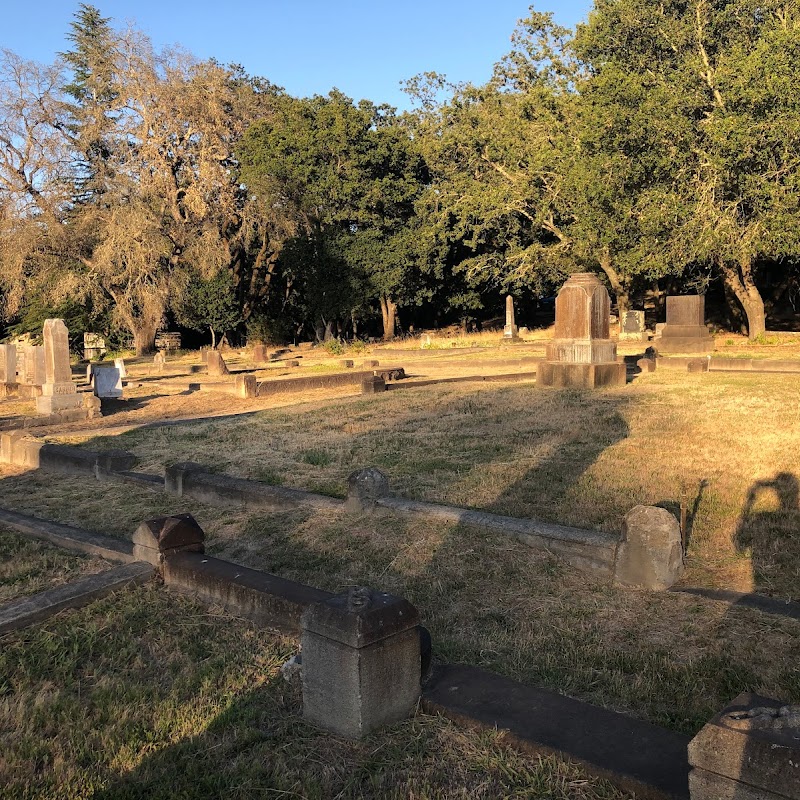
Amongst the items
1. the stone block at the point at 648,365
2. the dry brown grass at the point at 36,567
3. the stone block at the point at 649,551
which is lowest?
the dry brown grass at the point at 36,567

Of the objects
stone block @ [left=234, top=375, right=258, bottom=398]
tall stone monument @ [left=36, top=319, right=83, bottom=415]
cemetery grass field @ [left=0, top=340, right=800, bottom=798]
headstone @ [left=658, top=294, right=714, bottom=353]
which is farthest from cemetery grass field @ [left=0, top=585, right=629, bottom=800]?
headstone @ [left=658, top=294, right=714, bottom=353]

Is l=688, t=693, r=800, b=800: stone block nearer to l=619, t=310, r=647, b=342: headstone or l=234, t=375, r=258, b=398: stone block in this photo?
l=234, t=375, r=258, b=398: stone block

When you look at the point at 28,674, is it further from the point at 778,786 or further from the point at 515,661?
the point at 778,786

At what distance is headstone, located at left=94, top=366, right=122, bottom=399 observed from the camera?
53.9ft

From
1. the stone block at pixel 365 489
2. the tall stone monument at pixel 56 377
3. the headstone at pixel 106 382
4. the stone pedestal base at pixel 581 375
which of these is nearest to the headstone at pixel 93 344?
the headstone at pixel 106 382

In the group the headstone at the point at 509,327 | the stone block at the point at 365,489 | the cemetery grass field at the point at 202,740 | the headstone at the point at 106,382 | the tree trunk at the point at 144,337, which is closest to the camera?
the cemetery grass field at the point at 202,740

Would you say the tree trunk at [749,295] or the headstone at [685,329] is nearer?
the headstone at [685,329]

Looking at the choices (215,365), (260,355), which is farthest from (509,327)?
(215,365)

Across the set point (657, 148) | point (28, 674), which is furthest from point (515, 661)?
point (657, 148)

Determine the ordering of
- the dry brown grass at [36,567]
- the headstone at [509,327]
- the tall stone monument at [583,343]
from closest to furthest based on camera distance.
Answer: the dry brown grass at [36,567] → the tall stone monument at [583,343] → the headstone at [509,327]

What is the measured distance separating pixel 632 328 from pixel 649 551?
86.7ft

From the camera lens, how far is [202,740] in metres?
3.33

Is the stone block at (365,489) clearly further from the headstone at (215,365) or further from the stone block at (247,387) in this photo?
the headstone at (215,365)

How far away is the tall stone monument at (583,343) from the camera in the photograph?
15.0 m
